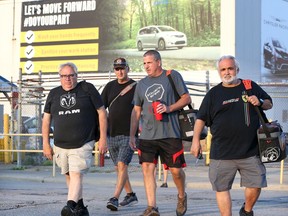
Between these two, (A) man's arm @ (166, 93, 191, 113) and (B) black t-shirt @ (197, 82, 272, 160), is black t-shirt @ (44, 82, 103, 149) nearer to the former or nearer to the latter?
(A) man's arm @ (166, 93, 191, 113)

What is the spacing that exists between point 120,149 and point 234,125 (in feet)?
9.10

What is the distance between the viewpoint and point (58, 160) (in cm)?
831

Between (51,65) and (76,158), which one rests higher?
(51,65)

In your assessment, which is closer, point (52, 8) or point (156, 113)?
point (156, 113)

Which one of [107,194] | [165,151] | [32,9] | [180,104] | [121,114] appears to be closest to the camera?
[180,104]

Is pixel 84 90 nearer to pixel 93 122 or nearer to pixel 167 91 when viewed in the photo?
pixel 93 122

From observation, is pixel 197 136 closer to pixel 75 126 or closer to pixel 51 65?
pixel 75 126

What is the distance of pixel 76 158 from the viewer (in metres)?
8.11

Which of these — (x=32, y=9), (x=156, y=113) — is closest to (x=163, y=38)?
(x=32, y=9)

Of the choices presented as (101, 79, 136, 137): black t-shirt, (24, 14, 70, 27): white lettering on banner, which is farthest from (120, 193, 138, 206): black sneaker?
(24, 14, 70, 27): white lettering on banner

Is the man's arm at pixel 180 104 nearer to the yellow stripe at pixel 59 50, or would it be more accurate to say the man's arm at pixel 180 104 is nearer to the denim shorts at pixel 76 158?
the denim shorts at pixel 76 158

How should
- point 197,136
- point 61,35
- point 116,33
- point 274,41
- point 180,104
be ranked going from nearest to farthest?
point 197,136, point 180,104, point 116,33, point 274,41, point 61,35

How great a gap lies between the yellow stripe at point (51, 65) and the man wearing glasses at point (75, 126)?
1441 inches

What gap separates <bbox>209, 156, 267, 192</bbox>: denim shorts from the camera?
698 centimetres
